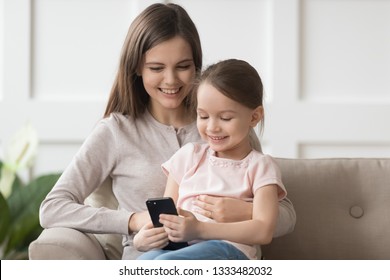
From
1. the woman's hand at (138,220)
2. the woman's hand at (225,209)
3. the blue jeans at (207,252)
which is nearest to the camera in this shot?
the blue jeans at (207,252)

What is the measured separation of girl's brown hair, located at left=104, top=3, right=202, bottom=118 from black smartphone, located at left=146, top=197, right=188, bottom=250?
455mm

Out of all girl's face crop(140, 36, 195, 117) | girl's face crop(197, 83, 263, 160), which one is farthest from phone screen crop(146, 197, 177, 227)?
girl's face crop(140, 36, 195, 117)

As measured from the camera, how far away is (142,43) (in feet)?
6.66

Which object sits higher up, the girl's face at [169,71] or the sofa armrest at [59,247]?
the girl's face at [169,71]

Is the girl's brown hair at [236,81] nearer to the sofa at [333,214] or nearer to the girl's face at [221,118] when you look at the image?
the girl's face at [221,118]

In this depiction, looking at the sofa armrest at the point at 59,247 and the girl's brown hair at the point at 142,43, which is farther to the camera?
the girl's brown hair at the point at 142,43

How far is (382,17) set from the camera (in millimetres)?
3348

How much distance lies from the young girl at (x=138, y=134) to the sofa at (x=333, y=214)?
12 cm

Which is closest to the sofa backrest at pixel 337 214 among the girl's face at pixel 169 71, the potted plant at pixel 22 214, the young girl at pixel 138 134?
the young girl at pixel 138 134

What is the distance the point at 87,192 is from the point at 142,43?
1.37 ft

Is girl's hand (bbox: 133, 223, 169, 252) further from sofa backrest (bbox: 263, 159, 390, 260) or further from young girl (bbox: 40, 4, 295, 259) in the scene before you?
sofa backrest (bbox: 263, 159, 390, 260)

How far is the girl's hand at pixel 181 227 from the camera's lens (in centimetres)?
170

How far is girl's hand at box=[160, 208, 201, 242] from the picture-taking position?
66.9 inches
